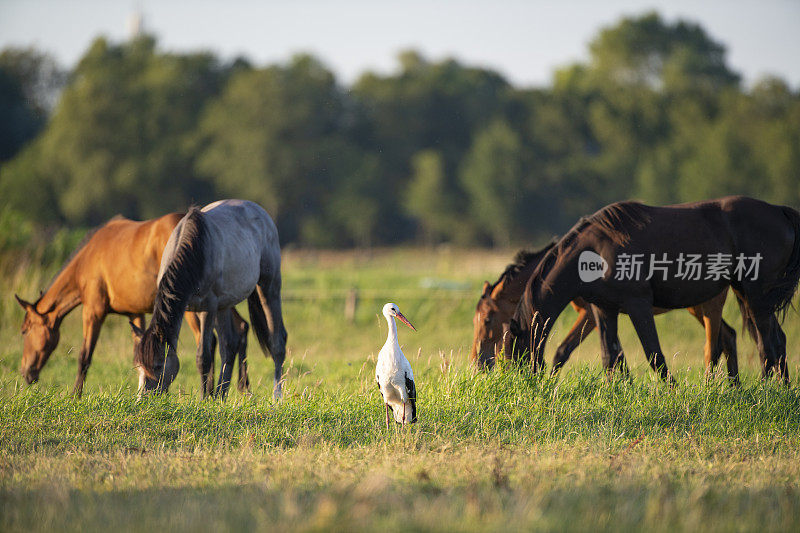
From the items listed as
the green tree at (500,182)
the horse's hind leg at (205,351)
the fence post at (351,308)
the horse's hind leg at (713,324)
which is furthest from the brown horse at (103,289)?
the green tree at (500,182)

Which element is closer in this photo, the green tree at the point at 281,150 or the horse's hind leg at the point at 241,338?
the horse's hind leg at the point at 241,338

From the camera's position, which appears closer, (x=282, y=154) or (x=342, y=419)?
(x=342, y=419)

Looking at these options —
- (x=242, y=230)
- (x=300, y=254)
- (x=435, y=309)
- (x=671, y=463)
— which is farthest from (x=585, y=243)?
(x=300, y=254)

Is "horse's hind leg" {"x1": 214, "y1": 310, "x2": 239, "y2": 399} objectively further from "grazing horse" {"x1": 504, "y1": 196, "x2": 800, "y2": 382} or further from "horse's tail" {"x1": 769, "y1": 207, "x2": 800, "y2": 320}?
"horse's tail" {"x1": 769, "y1": 207, "x2": 800, "y2": 320}

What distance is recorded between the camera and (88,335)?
8.12m

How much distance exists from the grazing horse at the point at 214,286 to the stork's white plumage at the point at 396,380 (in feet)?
5.92

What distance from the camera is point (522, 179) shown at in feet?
130

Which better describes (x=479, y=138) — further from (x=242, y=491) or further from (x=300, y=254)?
(x=242, y=491)

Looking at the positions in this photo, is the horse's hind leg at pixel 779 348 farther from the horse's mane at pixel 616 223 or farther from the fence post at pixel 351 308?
the fence post at pixel 351 308

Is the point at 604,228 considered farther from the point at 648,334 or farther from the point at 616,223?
the point at 648,334

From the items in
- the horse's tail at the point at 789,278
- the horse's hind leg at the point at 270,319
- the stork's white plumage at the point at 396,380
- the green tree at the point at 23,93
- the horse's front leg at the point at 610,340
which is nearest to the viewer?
the stork's white plumage at the point at 396,380

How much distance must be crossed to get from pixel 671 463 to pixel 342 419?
8.03 feet

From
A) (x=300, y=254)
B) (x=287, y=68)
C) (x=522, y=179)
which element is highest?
(x=287, y=68)

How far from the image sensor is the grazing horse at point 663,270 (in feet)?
23.1
